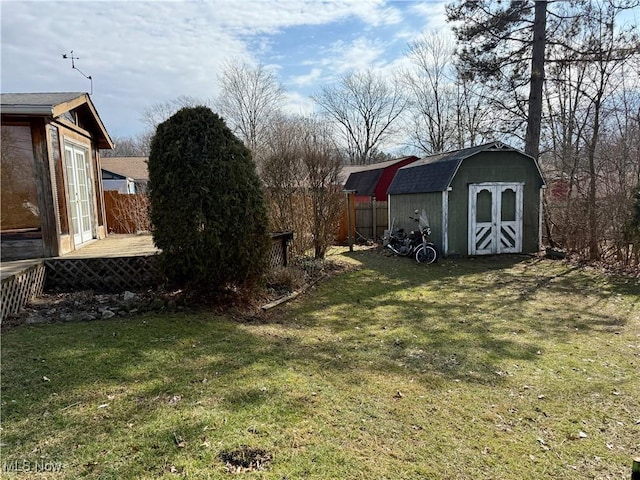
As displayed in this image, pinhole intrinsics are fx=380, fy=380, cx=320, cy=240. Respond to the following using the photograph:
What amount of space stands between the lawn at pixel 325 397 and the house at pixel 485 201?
5203 millimetres

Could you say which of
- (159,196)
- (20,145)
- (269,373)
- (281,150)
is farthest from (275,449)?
(281,150)

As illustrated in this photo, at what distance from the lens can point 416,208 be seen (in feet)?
39.8

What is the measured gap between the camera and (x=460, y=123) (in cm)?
2570

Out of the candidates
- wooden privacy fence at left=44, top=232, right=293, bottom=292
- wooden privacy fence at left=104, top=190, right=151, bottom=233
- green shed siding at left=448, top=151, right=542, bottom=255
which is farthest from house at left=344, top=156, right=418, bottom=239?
wooden privacy fence at left=104, top=190, right=151, bottom=233

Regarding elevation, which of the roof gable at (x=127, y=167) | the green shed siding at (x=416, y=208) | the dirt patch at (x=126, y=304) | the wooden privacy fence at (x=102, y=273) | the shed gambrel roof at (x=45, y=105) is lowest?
the dirt patch at (x=126, y=304)

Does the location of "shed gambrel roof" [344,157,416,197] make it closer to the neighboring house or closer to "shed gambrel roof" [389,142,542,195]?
"shed gambrel roof" [389,142,542,195]

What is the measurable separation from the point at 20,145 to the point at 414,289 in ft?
24.6

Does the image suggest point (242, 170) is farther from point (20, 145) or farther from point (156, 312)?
point (20, 145)

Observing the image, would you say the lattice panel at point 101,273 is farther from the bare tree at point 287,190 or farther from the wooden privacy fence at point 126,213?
the wooden privacy fence at point 126,213

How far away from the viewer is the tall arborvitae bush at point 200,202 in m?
5.14

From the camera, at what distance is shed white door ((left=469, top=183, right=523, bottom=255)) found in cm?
1092

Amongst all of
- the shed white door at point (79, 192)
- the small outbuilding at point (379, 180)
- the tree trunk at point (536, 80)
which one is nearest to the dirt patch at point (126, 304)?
the shed white door at point (79, 192)

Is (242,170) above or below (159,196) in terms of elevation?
above

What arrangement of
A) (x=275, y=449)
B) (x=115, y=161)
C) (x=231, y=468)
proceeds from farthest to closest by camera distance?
(x=115, y=161)
(x=275, y=449)
(x=231, y=468)
